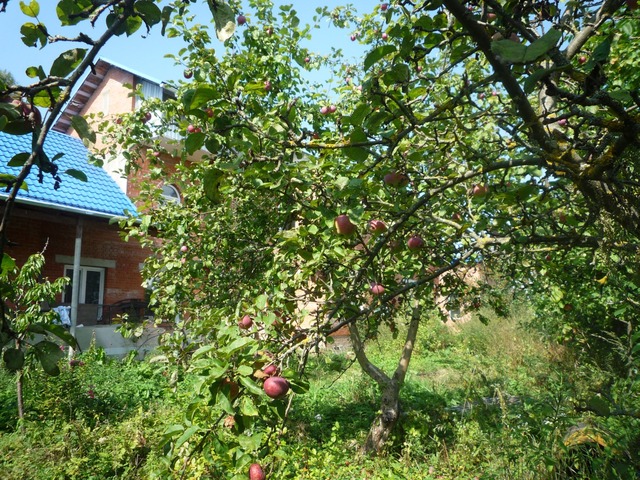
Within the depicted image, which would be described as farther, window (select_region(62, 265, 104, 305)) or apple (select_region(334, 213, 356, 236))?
window (select_region(62, 265, 104, 305))

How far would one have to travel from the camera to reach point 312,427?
5.05 metres

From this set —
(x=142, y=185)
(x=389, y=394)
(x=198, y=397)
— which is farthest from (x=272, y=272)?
(x=389, y=394)

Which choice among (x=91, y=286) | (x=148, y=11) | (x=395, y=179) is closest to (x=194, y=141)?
(x=148, y=11)

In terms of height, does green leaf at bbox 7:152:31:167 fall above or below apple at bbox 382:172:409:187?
below

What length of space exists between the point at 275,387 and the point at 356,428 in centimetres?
426

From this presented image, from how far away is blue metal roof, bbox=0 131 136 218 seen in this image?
295 inches

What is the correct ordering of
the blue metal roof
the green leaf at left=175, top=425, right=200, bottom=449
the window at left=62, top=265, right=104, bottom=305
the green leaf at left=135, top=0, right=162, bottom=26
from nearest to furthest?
the green leaf at left=135, top=0, right=162, bottom=26
the green leaf at left=175, top=425, right=200, bottom=449
the blue metal roof
the window at left=62, top=265, right=104, bottom=305

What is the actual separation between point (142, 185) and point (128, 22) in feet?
10.9

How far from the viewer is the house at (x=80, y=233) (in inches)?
309

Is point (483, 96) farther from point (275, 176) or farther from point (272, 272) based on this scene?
point (275, 176)

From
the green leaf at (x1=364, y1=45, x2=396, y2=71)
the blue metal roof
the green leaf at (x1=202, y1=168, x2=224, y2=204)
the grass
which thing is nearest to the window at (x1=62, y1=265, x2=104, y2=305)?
the blue metal roof

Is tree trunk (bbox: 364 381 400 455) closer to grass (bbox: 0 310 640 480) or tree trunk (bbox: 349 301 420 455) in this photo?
tree trunk (bbox: 349 301 420 455)

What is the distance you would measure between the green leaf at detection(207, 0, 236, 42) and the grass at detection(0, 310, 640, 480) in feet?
3.32

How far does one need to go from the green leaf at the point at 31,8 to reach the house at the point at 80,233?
7.15 meters
